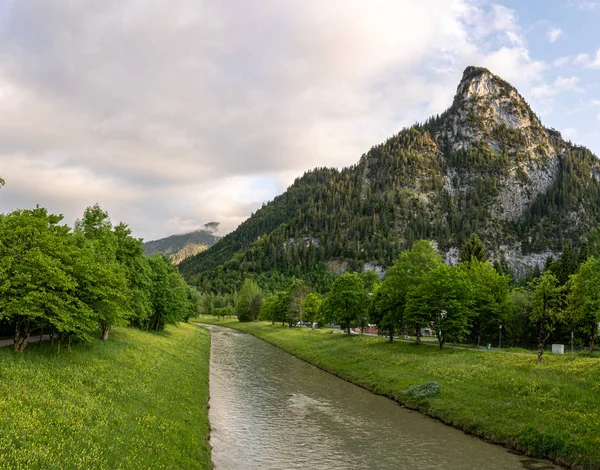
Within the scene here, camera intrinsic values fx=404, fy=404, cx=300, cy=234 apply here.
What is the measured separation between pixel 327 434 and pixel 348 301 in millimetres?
57823

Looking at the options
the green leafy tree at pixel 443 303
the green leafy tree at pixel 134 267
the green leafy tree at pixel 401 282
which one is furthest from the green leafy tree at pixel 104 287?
the green leafy tree at pixel 401 282

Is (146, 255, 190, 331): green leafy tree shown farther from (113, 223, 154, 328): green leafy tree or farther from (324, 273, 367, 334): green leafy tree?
(324, 273, 367, 334): green leafy tree

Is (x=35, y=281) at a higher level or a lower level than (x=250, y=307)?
higher

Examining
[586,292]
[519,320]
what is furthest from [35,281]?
[519,320]

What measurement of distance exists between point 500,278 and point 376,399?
43.0 metres

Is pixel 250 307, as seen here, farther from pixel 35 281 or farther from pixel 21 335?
pixel 35 281

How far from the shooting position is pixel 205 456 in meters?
23.8

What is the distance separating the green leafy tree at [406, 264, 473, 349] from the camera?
5847 centimetres

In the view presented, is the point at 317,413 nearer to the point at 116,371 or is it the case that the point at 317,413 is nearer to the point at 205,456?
the point at 205,456

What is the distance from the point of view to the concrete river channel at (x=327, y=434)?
2480 centimetres

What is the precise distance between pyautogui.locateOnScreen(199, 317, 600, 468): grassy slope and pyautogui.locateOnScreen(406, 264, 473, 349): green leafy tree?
3.66 m

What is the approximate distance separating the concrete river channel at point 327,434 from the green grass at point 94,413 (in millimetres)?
2491

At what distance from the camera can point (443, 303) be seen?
192 ft

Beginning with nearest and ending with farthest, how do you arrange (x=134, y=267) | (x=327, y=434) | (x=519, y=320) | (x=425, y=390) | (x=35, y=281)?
1. (x=327, y=434)
2. (x=35, y=281)
3. (x=425, y=390)
4. (x=134, y=267)
5. (x=519, y=320)
